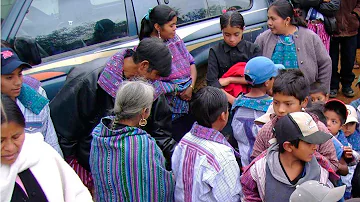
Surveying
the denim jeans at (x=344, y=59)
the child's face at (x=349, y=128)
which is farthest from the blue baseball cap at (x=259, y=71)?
the denim jeans at (x=344, y=59)

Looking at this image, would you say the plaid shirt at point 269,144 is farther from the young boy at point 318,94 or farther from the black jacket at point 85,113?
the young boy at point 318,94

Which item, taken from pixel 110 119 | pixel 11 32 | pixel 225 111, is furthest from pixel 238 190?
pixel 11 32

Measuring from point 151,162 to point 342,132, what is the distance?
1.63 m

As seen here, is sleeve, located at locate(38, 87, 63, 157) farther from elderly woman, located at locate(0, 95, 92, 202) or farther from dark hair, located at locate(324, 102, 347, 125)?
dark hair, located at locate(324, 102, 347, 125)

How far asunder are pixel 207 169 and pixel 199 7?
264cm

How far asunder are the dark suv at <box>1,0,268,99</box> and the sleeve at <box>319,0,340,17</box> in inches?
59.6

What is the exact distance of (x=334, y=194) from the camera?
212 centimetres

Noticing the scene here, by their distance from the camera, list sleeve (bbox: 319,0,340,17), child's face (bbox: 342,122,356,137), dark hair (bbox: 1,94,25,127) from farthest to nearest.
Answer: sleeve (bbox: 319,0,340,17), child's face (bbox: 342,122,356,137), dark hair (bbox: 1,94,25,127)

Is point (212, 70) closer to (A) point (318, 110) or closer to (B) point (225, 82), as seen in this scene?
(B) point (225, 82)

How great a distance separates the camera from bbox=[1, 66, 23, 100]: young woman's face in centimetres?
242

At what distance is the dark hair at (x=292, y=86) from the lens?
281cm

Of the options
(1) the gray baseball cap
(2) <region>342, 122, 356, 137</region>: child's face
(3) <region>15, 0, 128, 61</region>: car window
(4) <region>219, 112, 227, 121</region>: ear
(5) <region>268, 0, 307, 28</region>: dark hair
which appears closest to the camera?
(1) the gray baseball cap

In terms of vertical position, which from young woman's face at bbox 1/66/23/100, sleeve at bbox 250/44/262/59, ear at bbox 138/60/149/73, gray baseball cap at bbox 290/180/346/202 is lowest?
gray baseball cap at bbox 290/180/346/202

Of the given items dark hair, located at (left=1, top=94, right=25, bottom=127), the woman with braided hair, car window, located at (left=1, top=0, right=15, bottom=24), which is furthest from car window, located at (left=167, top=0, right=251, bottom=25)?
dark hair, located at (left=1, top=94, right=25, bottom=127)
